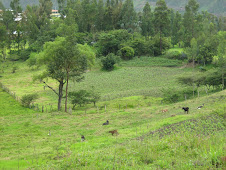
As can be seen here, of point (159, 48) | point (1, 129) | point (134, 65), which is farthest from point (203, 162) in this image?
point (159, 48)

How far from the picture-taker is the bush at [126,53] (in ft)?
229

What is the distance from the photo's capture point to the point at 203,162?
8617 mm

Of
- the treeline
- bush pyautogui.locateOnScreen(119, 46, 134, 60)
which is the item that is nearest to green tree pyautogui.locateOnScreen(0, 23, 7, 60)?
the treeline

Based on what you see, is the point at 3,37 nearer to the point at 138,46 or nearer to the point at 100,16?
the point at 100,16

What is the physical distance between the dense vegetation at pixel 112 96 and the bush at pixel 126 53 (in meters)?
0.64

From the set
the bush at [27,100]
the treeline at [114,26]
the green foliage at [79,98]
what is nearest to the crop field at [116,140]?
the bush at [27,100]

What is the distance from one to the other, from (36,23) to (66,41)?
6648 cm

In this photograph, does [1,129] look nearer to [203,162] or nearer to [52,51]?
[52,51]

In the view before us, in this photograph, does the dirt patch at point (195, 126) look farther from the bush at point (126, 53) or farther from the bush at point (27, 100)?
the bush at point (126, 53)

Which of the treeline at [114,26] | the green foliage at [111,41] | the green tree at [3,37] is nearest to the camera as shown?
the green tree at [3,37]

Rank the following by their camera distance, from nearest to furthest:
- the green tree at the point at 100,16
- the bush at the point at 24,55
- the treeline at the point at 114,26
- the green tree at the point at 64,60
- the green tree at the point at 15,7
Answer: the green tree at the point at 64,60, the treeline at the point at 114,26, the bush at the point at 24,55, the green tree at the point at 100,16, the green tree at the point at 15,7

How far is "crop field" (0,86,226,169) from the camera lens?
32.1 ft

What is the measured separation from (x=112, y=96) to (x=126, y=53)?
3197 centimetres

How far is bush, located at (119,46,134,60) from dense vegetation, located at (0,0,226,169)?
25.2 inches
